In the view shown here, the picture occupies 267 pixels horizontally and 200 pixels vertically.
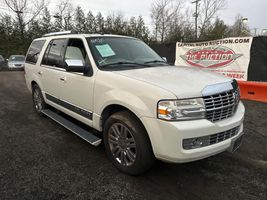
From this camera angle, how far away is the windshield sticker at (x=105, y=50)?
354 cm

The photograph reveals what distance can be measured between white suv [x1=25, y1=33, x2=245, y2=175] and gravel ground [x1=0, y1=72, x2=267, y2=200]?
29cm

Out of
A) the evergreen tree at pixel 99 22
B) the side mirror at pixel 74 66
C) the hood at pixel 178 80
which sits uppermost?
the evergreen tree at pixel 99 22

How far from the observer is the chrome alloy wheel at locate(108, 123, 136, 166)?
2.89 m

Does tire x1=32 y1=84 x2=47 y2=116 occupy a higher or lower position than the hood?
lower

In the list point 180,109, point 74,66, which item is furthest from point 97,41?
point 180,109

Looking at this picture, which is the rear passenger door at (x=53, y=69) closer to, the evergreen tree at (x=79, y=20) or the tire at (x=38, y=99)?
the tire at (x=38, y=99)

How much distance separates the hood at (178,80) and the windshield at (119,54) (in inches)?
14.2

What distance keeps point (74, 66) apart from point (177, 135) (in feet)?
5.91

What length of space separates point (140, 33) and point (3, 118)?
91.7 feet

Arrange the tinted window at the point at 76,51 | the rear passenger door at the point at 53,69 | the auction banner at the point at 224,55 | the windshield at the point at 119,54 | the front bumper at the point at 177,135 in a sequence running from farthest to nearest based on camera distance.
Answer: the auction banner at the point at 224,55 → the rear passenger door at the point at 53,69 → the tinted window at the point at 76,51 → the windshield at the point at 119,54 → the front bumper at the point at 177,135

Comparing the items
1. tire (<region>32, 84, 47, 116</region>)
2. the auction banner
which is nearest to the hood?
tire (<region>32, 84, 47, 116</region>)

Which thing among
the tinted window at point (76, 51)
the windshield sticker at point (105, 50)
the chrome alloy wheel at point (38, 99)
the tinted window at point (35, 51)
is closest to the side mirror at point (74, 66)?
the tinted window at point (76, 51)

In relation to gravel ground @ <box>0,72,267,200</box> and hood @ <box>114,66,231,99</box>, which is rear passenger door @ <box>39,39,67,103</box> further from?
hood @ <box>114,66,231,99</box>

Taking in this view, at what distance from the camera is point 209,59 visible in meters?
9.16
